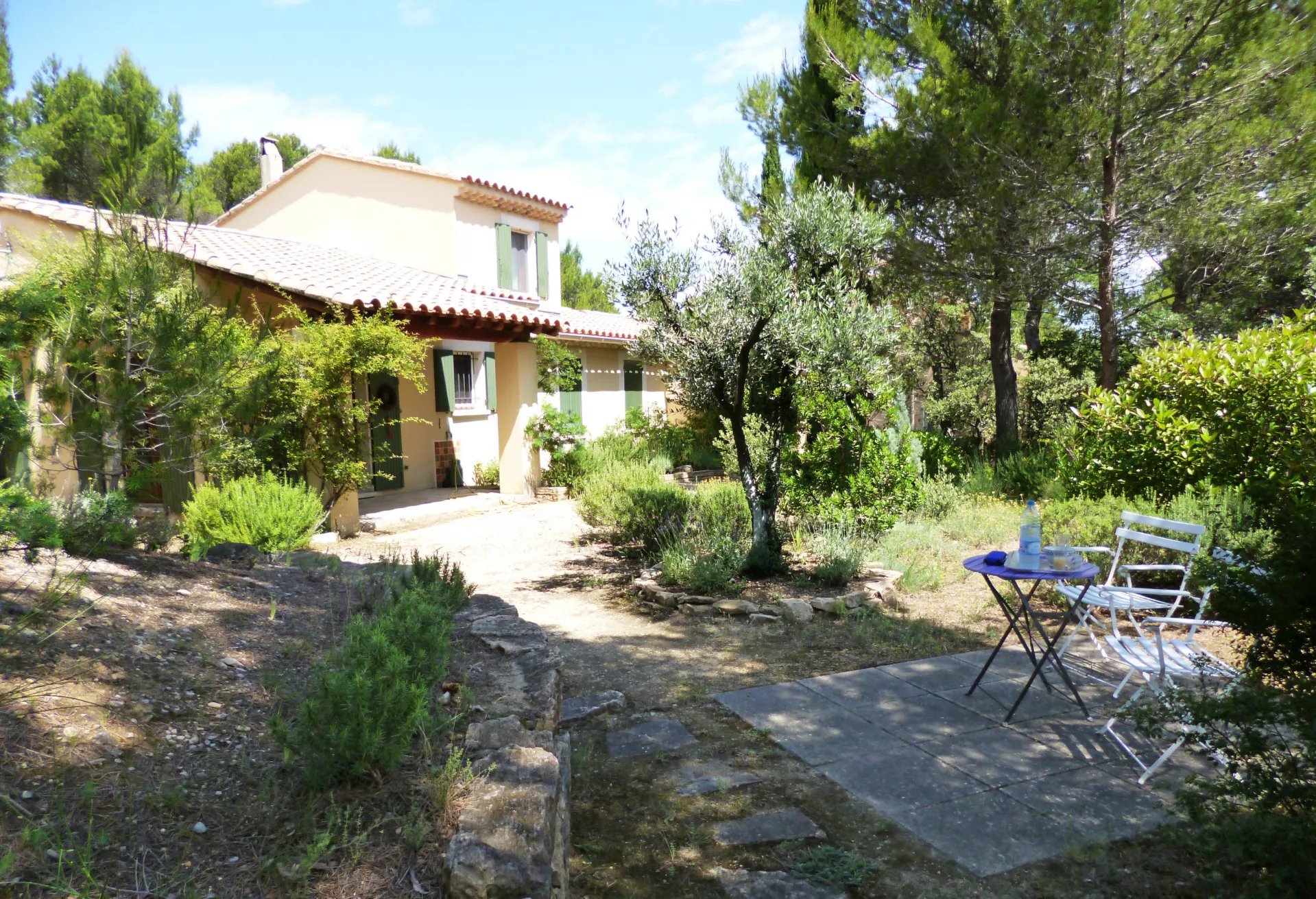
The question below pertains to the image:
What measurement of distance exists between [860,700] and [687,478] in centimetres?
1055

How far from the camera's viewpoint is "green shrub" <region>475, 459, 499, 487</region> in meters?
14.5

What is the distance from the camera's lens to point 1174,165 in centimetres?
956

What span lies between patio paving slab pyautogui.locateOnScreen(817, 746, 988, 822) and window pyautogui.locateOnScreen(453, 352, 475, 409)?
1140 cm

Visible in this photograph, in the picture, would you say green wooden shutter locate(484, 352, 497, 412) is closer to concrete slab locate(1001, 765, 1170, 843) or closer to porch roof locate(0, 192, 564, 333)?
porch roof locate(0, 192, 564, 333)

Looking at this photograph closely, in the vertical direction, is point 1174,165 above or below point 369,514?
above

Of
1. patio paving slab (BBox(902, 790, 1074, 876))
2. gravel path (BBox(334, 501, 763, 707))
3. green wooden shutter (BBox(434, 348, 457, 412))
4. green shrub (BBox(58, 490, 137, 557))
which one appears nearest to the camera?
patio paving slab (BBox(902, 790, 1074, 876))

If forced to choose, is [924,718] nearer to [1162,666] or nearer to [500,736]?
[1162,666]

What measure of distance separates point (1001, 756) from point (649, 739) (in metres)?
1.74

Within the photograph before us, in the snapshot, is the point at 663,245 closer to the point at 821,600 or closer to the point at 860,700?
the point at 821,600

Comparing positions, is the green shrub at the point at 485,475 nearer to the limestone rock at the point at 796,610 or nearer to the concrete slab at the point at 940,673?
the limestone rock at the point at 796,610

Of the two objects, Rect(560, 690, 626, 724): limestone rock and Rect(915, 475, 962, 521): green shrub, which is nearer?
Rect(560, 690, 626, 724): limestone rock

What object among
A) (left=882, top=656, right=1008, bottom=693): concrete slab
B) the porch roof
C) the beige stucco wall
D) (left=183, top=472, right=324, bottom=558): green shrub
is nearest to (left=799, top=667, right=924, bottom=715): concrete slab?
(left=882, top=656, right=1008, bottom=693): concrete slab

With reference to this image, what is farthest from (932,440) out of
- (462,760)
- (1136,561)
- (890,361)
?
(462,760)

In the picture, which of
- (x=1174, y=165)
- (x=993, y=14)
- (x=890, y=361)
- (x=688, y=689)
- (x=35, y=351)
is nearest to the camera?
(x=688, y=689)
